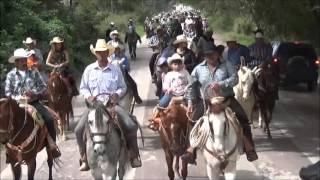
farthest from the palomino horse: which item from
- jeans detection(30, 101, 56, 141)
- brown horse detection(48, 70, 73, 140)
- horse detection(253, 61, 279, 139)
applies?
horse detection(253, 61, 279, 139)

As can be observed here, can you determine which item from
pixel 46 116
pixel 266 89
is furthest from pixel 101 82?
pixel 266 89

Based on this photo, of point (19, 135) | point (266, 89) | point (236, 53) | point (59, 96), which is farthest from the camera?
point (266, 89)

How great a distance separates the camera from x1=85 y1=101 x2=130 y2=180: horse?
9156 mm

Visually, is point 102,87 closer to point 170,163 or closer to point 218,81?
point 218,81

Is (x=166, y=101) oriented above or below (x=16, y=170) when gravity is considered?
above

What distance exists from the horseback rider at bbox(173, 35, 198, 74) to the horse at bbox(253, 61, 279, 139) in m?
2.56

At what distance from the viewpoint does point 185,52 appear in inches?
609

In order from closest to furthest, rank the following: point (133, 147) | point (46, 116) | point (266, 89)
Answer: point (133, 147), point (46, 116), point (266, 89)

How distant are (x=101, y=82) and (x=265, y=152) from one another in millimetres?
6920

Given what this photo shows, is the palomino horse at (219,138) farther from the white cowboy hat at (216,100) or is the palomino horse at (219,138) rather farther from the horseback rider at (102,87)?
the horseback rider at (102,87)

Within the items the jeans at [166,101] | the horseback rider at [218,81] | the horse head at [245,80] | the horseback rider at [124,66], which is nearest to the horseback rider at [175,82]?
the jeans at [166,101]

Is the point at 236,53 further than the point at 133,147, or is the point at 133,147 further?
the point at 236,53

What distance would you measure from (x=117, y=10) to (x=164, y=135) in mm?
15293

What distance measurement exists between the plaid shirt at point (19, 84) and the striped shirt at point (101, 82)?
160cm
